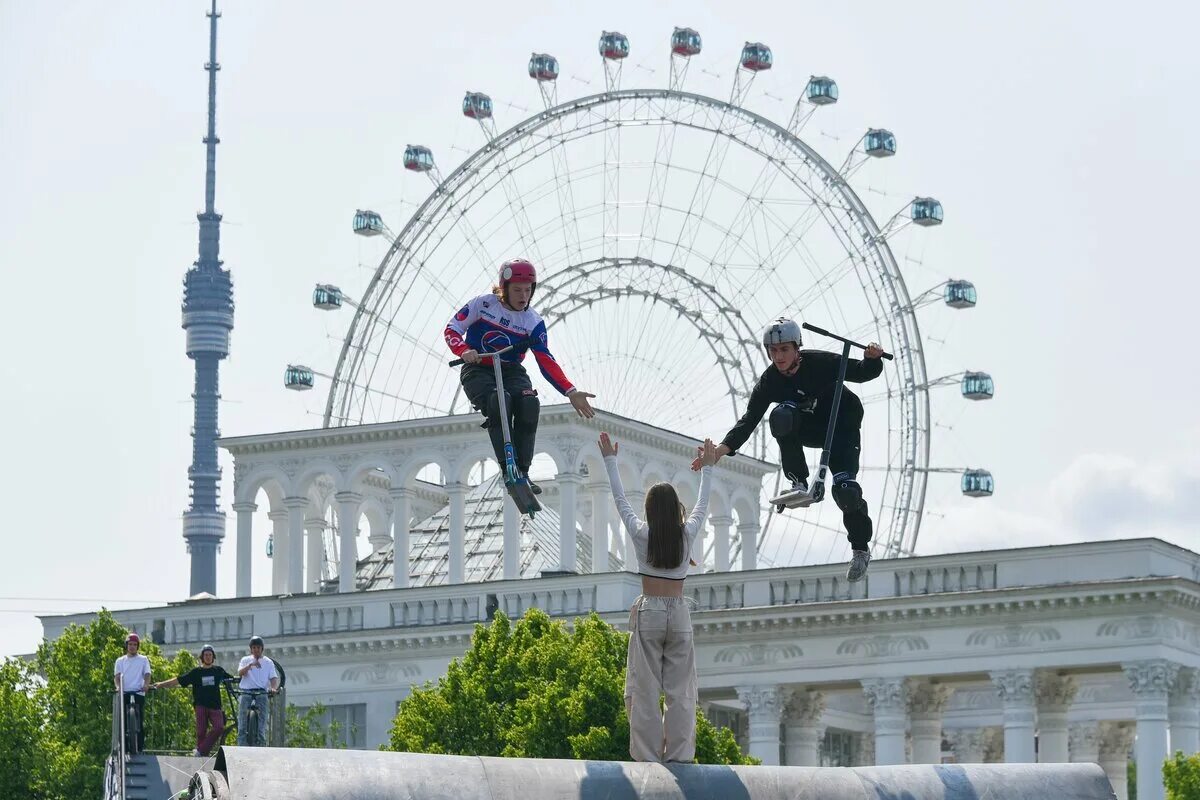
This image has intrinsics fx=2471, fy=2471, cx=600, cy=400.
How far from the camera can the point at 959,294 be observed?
96625 millimetres

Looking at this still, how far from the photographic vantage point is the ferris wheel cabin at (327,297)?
102875 mm

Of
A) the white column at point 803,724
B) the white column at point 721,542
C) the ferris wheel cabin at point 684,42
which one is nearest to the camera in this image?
the white column at point 803,724

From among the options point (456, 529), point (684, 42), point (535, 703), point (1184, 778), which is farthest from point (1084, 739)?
point (535, 703)

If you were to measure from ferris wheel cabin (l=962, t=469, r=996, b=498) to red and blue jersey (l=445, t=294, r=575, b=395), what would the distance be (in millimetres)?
70478

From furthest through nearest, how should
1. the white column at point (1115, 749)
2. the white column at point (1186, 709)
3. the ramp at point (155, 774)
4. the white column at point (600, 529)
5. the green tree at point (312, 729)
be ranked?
1. the white column at point (1115, 749)
2. the white column at point (600, 529)
3. the white column at point (1186, 709)
4. the green tree at point (312, 729)
5. the ramp at point (155, 774)

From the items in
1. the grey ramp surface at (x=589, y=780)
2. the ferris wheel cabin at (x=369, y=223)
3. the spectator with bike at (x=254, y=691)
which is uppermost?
the ferris wheel cabin at (x=369, y=223)

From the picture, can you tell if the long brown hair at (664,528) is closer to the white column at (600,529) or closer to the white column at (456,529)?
the white column at (600,529)

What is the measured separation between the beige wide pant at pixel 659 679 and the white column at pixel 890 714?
57454 mm

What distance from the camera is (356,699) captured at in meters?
86.2

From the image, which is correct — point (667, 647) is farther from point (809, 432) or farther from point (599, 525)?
point (599, 525)

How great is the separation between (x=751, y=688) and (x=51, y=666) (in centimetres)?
2283

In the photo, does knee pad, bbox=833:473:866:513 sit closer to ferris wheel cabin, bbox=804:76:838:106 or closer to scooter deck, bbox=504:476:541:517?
scooter deck, bbox=504:476:541:517

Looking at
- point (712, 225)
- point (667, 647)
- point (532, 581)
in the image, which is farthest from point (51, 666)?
point (667, 647)

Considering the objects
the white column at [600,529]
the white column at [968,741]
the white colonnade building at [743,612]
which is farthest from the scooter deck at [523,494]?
the white column at [968,741]
